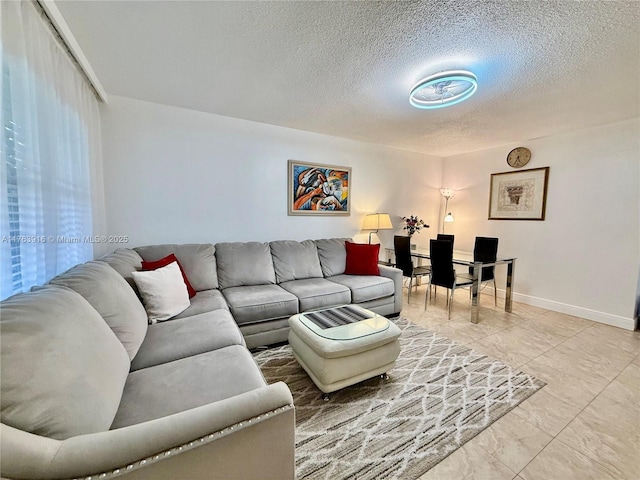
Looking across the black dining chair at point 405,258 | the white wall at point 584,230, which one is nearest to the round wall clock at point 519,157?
the white wall at point 584,230

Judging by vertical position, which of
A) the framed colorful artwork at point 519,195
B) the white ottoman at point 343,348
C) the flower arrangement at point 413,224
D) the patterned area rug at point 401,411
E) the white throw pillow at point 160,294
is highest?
the framed colorful artwork at point 519,195

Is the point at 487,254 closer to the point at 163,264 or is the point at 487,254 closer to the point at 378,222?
the point at 378,222

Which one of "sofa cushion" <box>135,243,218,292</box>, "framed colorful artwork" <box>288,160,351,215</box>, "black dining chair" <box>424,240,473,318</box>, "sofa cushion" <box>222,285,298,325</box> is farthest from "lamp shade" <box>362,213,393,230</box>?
"sofa cushion" <box>135,243,218,292</box>

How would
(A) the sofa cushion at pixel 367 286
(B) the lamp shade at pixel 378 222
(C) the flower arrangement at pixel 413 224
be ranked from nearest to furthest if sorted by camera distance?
(A) the sofa cushion at pixel 367 286 < (B) the lamp shade at pixel 378 222 < (C) the flower arrangement at pixel 413 224

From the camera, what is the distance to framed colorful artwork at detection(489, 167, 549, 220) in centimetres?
348

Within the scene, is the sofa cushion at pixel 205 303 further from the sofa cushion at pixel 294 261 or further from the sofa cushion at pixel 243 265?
the sofa cushion at pixel 294 261

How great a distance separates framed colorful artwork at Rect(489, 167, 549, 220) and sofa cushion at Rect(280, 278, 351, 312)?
2.92m

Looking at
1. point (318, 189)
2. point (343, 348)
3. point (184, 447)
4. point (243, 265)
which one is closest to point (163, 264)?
point (243, 265)

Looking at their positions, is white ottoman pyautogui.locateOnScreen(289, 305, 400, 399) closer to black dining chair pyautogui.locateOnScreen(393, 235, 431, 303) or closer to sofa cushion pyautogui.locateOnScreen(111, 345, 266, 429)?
sofa cushion pyautogui.locateOnScreen(111, 345, 266, 429)

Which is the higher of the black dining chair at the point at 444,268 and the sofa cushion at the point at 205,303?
the black dining chair at the point at 444,268

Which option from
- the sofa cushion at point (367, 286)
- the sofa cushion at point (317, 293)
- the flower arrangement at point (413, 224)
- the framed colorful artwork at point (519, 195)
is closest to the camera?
the sofa cushion at point (317, 293)

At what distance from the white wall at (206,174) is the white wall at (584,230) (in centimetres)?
237

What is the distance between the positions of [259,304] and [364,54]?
211cm

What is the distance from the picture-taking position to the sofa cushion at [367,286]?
276 cm
